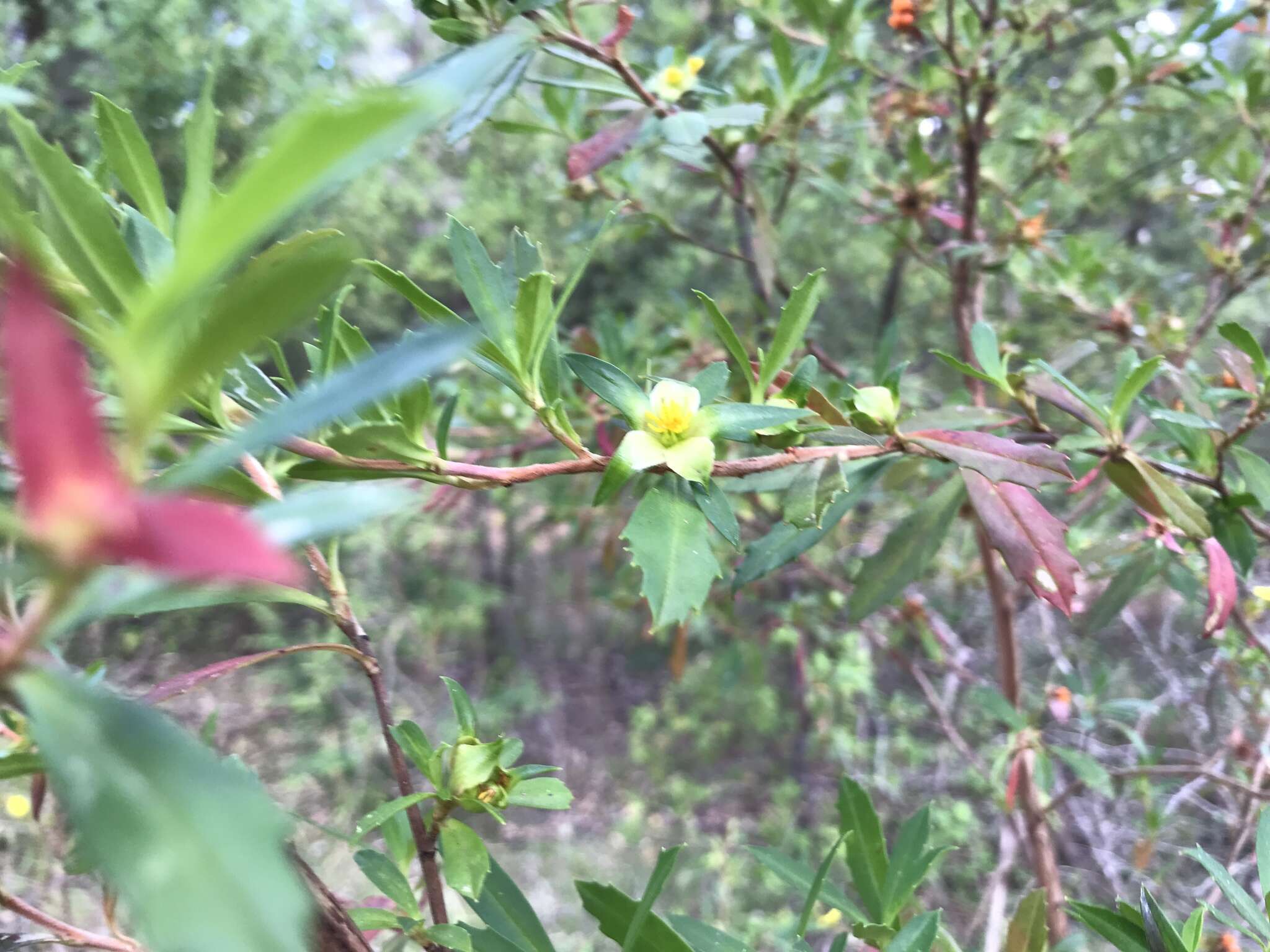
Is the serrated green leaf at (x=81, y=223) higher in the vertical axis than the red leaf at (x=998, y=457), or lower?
higher

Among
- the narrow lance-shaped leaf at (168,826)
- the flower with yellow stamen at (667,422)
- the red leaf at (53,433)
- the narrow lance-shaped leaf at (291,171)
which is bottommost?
the flower with yellow stamen at (667,422)

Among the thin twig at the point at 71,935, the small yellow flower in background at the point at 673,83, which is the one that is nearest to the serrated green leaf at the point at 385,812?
the thin twig at the point at 71,935

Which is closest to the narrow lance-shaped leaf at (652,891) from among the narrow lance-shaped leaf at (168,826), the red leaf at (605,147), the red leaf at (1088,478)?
the narrow lance-shaped leaf at (168,826)

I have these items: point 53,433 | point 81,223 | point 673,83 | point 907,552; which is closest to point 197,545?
point 53,433

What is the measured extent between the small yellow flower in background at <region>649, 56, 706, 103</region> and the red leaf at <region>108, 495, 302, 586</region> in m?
0.60

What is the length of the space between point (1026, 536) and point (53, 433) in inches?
18.6

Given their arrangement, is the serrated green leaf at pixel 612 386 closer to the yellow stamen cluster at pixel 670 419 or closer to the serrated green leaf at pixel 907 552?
the yellow stamen cluster at pixel 670 419

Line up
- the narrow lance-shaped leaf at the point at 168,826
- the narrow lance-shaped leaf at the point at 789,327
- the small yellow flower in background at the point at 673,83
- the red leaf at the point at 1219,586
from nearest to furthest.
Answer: the narrow lance-shaped leaf at the point at 168,826 < the narrow lance-shaped leaf at the point at 789,327 < the red leaf at the point at 1219,586 < the small yellow flower in background at the point at 673,83

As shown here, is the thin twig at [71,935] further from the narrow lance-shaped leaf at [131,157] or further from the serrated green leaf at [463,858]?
the narrow lance-shaped leaf at [131,157]

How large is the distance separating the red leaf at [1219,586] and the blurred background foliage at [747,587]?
13 cm

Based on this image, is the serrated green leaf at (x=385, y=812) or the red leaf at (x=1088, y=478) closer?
the serrated green leaf at (x=385, y=812)

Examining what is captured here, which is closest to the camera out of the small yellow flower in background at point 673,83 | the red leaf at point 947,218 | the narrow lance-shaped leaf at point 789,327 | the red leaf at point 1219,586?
the narrow lance-shaped leaf at point 789,327

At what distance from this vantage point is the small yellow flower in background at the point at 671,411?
36 centimetres

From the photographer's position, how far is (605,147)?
1.92ft
